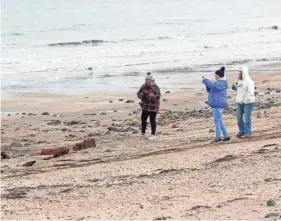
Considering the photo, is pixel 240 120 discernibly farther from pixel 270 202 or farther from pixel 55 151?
pixel 270 202

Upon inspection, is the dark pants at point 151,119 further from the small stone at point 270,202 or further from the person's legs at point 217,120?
the small stone at point 270,202

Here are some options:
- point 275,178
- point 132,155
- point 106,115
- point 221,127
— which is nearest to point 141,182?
point 275,178

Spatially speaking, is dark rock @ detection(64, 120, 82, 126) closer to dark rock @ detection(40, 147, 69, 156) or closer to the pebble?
dark rock @ detection(40, 147, 69, 156)

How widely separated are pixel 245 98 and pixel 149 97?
197 cm

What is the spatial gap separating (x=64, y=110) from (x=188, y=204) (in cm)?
1226

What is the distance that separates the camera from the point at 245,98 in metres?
13.5


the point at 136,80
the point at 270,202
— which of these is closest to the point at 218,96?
the point at 270,202

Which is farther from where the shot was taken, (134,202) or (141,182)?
(141,182)

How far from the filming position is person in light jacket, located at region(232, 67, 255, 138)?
43.9ft

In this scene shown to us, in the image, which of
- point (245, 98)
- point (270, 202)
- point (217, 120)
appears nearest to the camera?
point (270, 202)

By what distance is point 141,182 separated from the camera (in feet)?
31.6

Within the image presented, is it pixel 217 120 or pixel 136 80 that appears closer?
pixel 217 120

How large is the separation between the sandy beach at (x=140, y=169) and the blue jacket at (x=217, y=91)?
0.69 m

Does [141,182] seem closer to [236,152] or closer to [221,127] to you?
[236,152]
